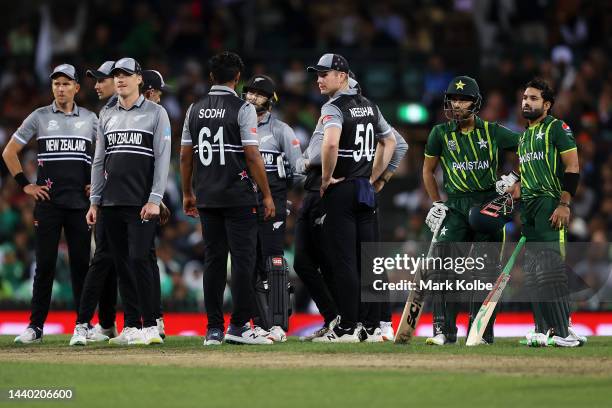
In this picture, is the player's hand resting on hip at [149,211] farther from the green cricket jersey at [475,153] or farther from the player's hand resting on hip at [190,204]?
the green cricket jersey at [475,153]

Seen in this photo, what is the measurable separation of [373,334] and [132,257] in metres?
2.44

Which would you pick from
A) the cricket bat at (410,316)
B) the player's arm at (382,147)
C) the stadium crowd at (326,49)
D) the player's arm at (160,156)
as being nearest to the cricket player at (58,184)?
the player's arm at (160,156)

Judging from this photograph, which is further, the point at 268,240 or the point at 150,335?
the point at 268,240

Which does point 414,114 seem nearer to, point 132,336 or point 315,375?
point 132,336

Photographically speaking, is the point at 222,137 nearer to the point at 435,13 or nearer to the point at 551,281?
the point at 551,281

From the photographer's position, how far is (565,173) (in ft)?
36.3

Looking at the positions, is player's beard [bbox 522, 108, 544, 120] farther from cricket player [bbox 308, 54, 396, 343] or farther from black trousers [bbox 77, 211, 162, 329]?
black trousers [bbox 77, 211, 162, 329]

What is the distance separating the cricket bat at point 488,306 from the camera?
443 inches

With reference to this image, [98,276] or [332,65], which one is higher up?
[332,65]

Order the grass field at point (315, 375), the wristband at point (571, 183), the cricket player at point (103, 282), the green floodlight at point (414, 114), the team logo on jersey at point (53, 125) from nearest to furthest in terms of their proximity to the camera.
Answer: the grass field at point (315, 375)
the wristband at point (571, 183)
the cricket player at point (103, 282)
the team logo on jersey at point (53, 125)
the green floodlight at point (414, 114)

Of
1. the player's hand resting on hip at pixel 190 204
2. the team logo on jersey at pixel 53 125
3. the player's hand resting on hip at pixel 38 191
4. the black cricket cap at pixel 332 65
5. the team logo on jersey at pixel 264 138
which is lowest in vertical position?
the player's hand resting on hip at pixel 190 204

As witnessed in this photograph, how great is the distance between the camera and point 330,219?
11.8 metres

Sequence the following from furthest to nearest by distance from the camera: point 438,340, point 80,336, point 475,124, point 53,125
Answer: point 53,125
point 80,336
point 475,124
point 438,340

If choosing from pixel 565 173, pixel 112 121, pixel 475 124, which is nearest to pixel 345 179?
pixel 475 124
